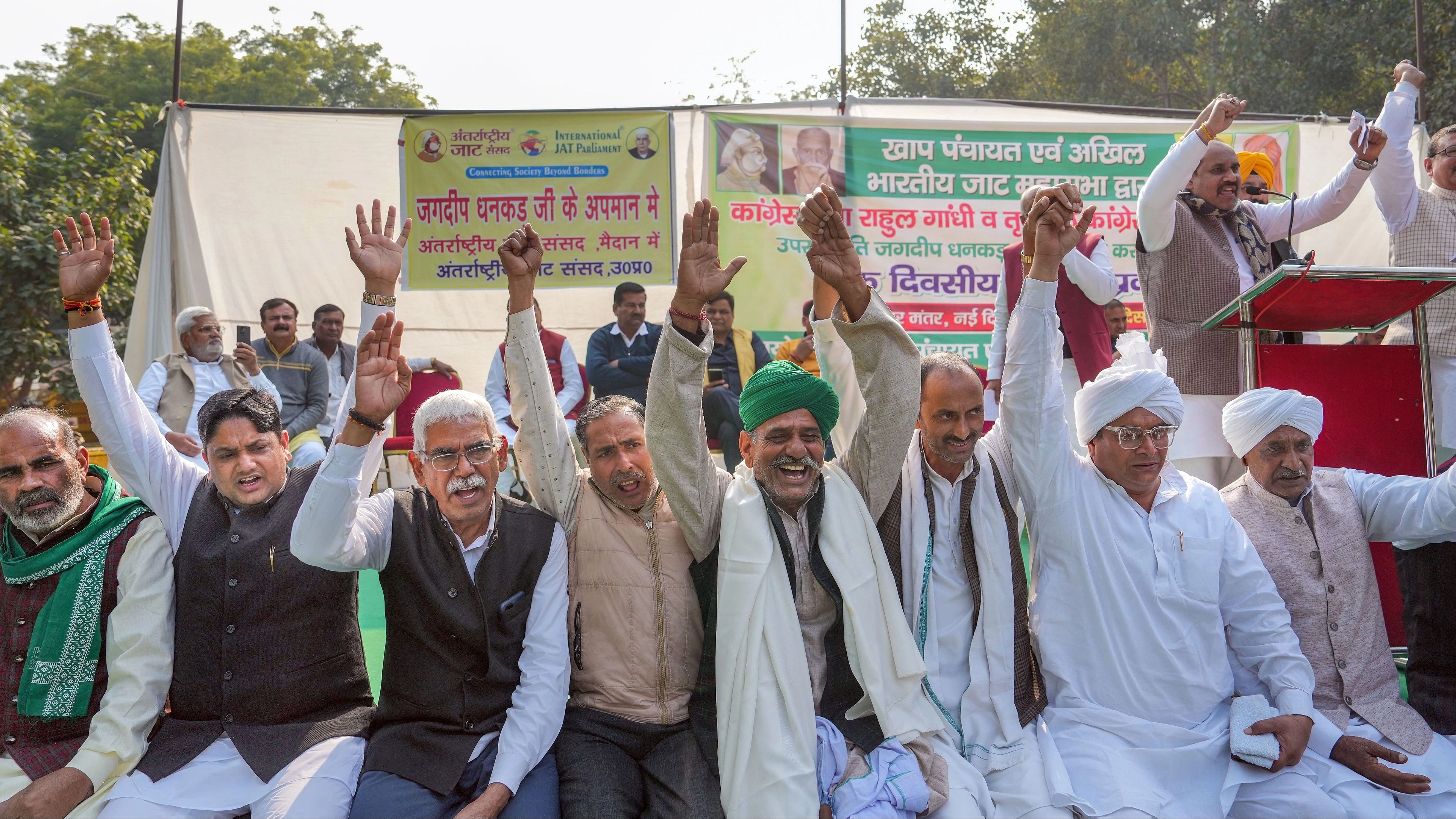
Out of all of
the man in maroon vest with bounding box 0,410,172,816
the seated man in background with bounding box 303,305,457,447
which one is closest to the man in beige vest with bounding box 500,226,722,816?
the man in maroon vest with bounding box 0,410,172,816

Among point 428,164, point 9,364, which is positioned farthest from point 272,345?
point 9,364

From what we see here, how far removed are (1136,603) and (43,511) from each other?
3.08m

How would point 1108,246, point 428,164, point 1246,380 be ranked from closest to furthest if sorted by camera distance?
point 1246,380 → point 428,164 → point 1108,246

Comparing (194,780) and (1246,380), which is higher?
(1246,380)

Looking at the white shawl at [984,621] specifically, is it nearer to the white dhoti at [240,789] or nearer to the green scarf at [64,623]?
the white dhoti at [240,789]

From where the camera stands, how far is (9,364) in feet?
40.8

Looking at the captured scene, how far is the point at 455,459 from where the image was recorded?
2961mm

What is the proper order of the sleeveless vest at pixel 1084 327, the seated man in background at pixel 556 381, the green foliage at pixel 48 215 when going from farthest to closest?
the green foliage at pixel 48 215, the seated man in background at pixel 556 381, the sleeveless vest at pixel 1084 327

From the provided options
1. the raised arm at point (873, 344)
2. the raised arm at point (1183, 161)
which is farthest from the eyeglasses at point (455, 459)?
the raised arm at point (1183, 161)

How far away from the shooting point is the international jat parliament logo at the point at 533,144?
26.0ft

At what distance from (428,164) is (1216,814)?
687 centimetres

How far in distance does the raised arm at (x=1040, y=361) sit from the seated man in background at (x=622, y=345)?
420cm

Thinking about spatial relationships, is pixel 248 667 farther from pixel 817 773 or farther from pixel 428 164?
pixel 428 164

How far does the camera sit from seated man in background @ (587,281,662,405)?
702 centimetres
